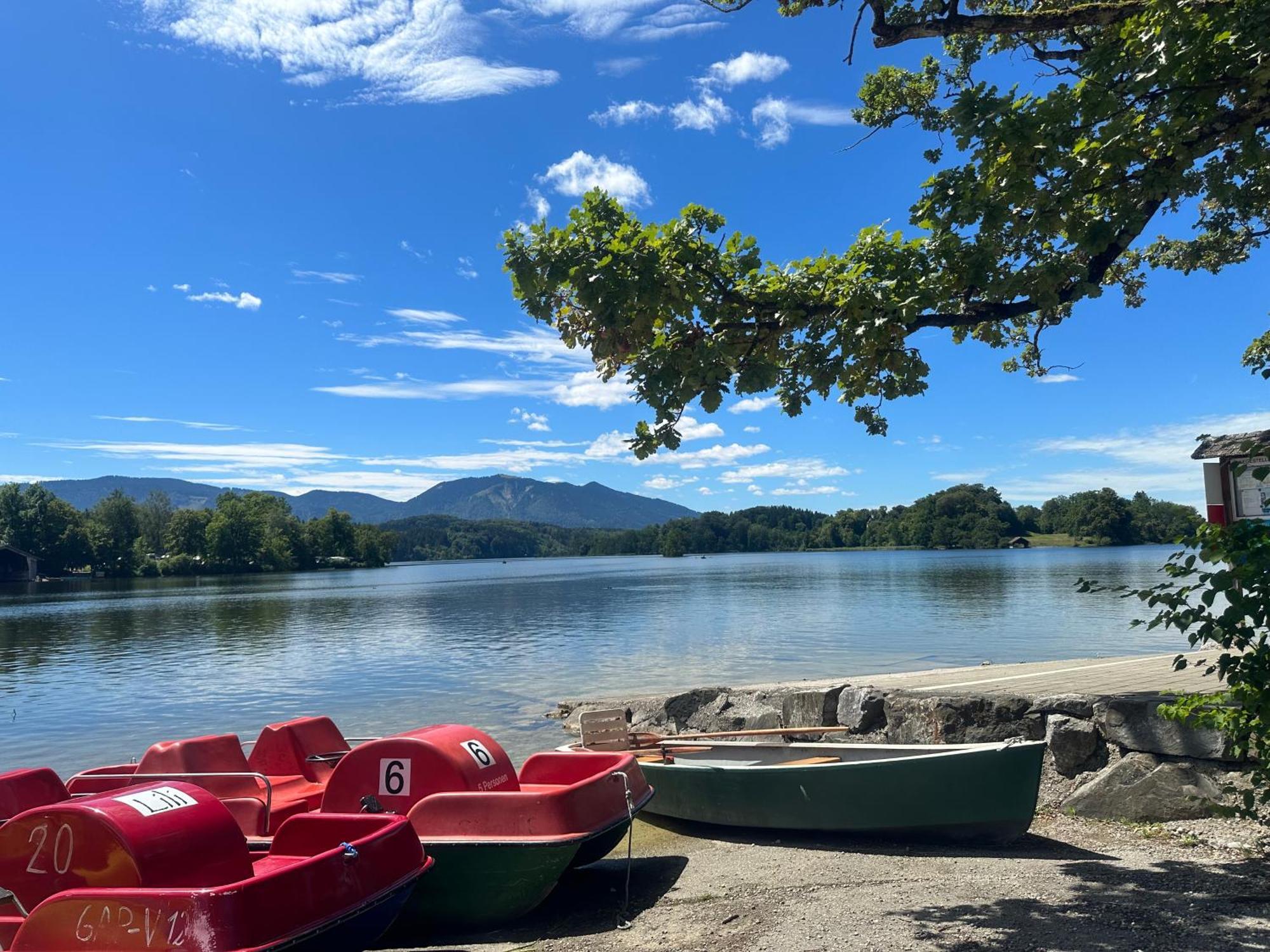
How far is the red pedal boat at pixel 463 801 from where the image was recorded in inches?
304

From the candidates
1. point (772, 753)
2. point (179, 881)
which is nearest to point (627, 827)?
point (772, 753)

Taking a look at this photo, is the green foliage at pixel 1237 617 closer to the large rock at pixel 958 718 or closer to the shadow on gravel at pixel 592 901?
the large rock at pixel 958 718

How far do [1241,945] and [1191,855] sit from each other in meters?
2.40

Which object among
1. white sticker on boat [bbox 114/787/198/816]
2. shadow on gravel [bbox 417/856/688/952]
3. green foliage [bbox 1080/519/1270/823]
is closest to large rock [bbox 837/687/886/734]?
shadow on gravel [bbox 417/856/688/952]

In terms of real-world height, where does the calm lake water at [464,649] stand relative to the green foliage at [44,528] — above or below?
below

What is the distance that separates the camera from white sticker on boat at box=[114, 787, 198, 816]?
611cm

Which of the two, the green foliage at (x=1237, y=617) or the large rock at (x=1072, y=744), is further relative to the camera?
the large rock at (x=1072, y=744)

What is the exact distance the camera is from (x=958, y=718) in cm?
1089

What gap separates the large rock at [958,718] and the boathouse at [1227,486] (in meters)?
3.01

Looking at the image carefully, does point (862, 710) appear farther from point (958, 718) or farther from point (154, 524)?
point (154, 524)

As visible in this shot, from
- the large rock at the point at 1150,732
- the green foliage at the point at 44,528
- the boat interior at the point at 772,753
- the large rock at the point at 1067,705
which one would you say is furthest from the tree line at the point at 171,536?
the large rock at the point at 1150,732

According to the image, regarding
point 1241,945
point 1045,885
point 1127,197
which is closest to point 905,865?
point 1045,885

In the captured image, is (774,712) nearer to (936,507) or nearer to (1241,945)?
(1241,945)

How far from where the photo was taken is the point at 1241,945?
17.7 ft
